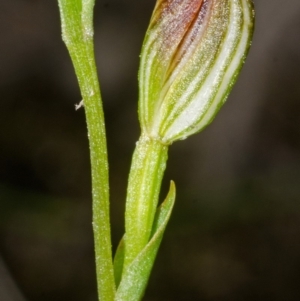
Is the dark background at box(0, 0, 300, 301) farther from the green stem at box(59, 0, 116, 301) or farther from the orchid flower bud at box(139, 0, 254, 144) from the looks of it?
the orchid flower bud at box(139, 0, 254, 144)

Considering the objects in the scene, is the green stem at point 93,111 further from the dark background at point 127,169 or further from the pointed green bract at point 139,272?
the dark background at point 127,169

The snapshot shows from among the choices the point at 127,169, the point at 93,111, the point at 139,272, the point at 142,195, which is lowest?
the point at 127,169

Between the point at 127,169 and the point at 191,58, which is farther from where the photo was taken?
the point at 127,169

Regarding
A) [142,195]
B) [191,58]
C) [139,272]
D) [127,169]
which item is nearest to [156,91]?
[191,58]

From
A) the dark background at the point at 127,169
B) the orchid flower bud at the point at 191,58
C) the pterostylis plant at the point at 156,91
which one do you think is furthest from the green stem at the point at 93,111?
the dark background at the point at 127,169

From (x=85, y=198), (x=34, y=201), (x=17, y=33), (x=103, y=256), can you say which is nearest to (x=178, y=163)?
(x=85, y=198)

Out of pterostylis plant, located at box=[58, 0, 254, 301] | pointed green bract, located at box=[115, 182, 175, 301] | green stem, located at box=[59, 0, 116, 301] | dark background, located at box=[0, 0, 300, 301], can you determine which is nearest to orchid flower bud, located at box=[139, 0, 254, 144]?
pterostylis plant, located at box=[58, 0, 254, 301]

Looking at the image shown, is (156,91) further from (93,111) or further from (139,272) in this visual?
(139,272)
